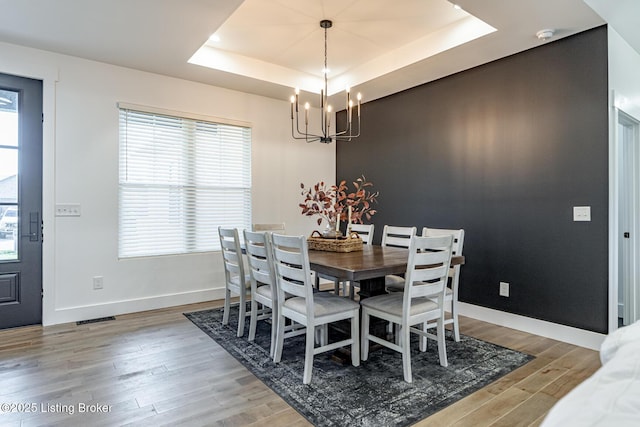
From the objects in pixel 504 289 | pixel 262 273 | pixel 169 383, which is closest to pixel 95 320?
pixel 169 383

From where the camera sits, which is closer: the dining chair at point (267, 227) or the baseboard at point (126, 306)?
the baseboard at point (126, 306)

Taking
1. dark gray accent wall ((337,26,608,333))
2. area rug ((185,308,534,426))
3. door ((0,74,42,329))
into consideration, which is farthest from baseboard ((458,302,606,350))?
door ((0,74,42,329))

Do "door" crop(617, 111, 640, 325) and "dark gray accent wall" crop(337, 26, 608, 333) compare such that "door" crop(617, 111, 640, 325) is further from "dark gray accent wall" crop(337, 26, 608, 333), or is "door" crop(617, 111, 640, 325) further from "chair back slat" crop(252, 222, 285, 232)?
"chair back slat" crop(252, 222, 285, 232)

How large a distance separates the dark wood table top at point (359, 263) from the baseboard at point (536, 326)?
1.18m

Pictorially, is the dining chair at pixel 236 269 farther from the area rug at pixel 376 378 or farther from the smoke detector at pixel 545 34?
the smoke detector at pixel 545 34

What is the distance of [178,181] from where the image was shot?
4203mm

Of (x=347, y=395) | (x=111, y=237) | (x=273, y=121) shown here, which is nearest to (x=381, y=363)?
(x=347, y=395)

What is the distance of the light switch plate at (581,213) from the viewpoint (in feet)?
9.59

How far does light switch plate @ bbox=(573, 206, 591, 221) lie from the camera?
2.92 meters

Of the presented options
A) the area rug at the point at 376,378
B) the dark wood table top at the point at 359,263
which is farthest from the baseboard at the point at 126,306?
the dark wood table top at the point at 359,263

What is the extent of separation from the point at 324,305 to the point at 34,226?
2924 millimetres

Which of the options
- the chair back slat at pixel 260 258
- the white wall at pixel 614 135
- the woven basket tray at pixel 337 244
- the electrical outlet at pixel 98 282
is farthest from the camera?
the electrical outlet at pixel 98 282

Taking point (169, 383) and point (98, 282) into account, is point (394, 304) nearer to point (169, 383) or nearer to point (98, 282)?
point (169, 383)

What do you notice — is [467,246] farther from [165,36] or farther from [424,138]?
[165,36]
